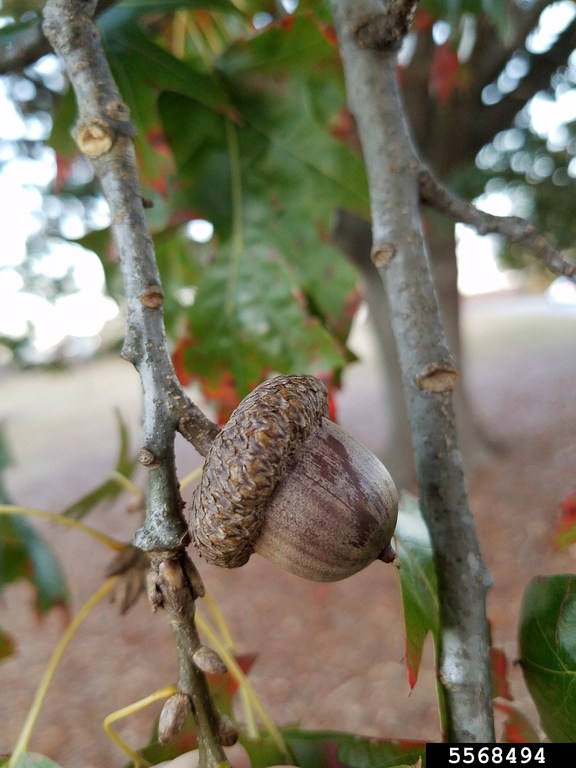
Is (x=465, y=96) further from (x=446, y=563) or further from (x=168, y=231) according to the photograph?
(x=446, y=563)

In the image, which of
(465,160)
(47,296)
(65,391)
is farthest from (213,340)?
(65,391)

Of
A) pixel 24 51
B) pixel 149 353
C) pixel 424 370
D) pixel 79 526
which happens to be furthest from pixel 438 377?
pixel 24 51

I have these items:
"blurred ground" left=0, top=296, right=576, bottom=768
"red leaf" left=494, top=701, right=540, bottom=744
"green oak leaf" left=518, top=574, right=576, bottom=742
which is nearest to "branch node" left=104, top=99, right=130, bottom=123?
"green oak leaf" left=518, top=574, right=576, bottom=742

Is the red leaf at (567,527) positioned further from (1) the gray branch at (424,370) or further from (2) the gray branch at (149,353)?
(2) the gray branch at (149,353)

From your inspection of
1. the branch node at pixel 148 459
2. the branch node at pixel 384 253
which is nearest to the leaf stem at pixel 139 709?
the branch node at pixel 148 459

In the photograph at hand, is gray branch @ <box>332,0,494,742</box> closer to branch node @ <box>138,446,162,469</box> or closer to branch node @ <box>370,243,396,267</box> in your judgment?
branch node @ <box>370,243,396,267</box>
